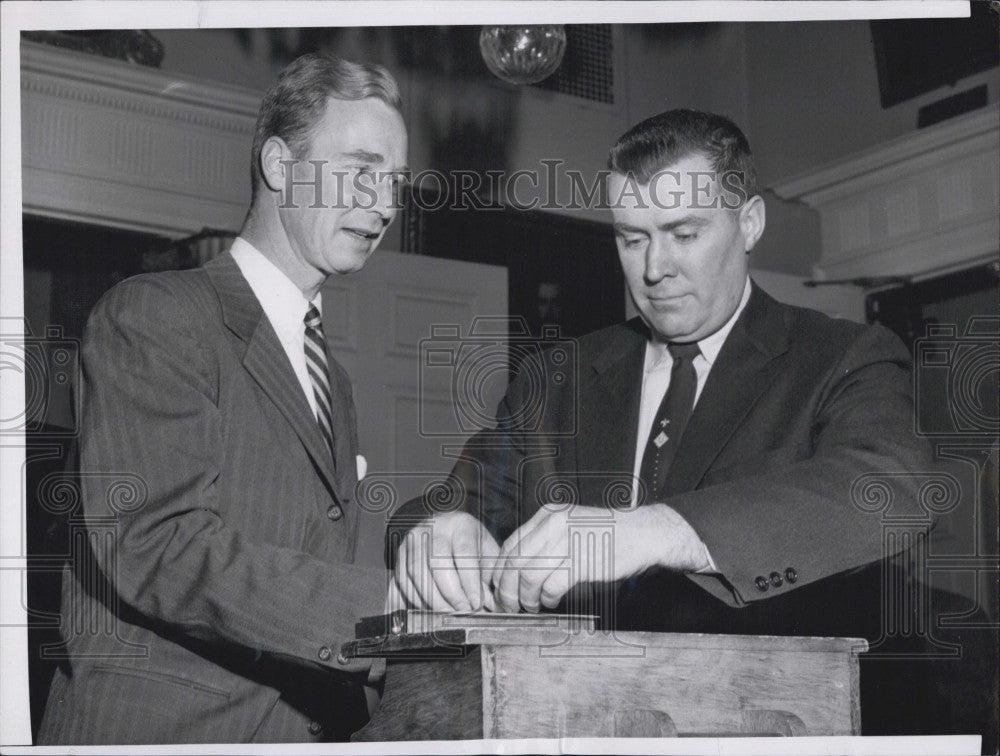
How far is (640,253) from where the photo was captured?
7.26 feet

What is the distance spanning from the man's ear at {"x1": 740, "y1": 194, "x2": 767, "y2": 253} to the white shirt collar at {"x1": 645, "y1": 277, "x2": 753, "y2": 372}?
69 mm

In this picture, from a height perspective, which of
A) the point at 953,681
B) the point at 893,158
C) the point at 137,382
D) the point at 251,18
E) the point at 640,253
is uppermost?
the point at 251,18

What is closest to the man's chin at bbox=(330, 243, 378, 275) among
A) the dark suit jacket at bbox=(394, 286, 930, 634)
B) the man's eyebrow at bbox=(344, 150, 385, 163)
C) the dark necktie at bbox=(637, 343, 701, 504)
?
the man's eyebrow at bbox=(344, 150, 385, 163)

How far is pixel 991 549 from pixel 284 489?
126cm

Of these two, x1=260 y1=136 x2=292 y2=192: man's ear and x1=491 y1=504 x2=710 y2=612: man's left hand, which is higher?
x1=260 y1=136 x2=292 y2=192: man's ear

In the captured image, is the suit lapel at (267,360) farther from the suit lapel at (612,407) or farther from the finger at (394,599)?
the suit lapel at (612,407)

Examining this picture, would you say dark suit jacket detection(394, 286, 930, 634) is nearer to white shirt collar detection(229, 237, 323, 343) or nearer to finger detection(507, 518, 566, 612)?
finger detection(507, 518, 566, 612)

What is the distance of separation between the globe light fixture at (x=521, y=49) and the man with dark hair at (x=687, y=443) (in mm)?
225

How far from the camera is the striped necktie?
210cm

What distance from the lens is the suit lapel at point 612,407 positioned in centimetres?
218

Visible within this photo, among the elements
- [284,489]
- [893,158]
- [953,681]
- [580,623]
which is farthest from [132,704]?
[893,158]

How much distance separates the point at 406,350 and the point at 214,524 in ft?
1.56

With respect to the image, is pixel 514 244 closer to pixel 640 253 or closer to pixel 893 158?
pixel 640 253

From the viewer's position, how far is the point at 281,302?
213 centimetres
